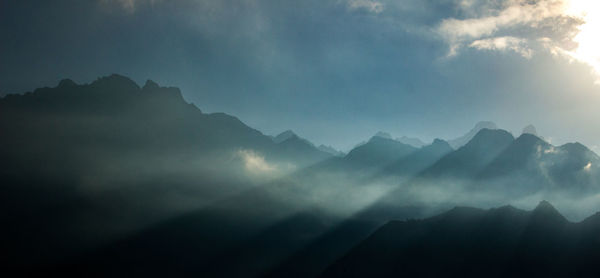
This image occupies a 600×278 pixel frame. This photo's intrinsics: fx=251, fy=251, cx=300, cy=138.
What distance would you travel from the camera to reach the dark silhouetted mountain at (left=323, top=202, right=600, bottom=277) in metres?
75.6

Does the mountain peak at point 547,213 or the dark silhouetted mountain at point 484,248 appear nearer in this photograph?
the dark silhouetted mountain at point 484,248

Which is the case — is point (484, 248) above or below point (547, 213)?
below

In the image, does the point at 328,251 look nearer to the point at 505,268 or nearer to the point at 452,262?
the point at 452,262

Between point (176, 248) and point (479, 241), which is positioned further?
point (176, 248)

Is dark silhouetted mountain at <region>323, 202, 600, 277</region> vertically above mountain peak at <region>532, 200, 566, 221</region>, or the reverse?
mountain peak at <region>532, 200, 566, 221</region>

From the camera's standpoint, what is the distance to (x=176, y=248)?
181125 millimetres

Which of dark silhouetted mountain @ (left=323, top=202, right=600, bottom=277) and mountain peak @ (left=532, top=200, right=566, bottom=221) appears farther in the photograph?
mountain peak @ (left=532, top=200, right=566, bottom=221)

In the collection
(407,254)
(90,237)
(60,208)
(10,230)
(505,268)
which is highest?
(60,208)

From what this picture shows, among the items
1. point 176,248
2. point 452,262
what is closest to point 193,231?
point 176,248

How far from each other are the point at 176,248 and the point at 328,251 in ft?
360

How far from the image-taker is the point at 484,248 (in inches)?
3339

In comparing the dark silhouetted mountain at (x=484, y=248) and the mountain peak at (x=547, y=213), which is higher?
the mountain peak at (x=547, y=213)

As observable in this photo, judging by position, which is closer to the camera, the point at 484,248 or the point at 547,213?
the point at 484,248

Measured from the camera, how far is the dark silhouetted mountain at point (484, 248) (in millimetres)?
75625
